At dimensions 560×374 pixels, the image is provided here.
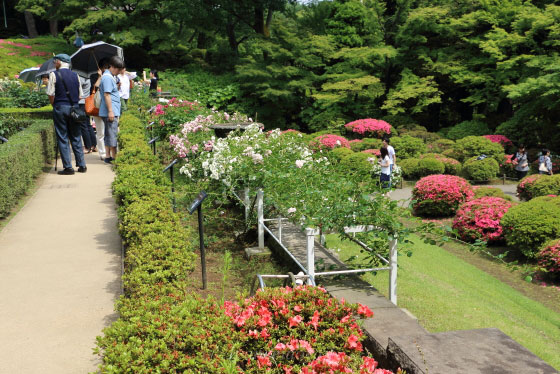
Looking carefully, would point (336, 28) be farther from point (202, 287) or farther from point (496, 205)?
point (202, 287)

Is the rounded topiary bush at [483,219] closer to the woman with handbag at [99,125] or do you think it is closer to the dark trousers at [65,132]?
the woman with handbag at [99,125]

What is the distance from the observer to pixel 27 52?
29250 millimetres

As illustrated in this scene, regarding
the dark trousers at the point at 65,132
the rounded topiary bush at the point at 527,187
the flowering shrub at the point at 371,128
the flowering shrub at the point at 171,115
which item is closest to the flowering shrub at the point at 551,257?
the rounded topiary bush at the point at 527,187

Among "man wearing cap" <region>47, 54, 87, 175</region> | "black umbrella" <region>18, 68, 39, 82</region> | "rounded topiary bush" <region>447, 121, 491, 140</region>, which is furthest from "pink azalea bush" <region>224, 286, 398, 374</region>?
"black umbrella" <region>18, 68, 39, 82</region>

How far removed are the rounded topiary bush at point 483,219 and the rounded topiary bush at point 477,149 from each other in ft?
27.1

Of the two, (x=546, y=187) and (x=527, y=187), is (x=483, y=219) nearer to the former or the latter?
(x=546, y=187)

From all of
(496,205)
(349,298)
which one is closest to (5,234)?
(349,298)

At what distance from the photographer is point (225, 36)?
105 ft

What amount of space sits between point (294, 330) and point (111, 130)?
7413 mm

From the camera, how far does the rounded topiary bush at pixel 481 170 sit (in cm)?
1703

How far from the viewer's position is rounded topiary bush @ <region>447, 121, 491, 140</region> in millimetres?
22172

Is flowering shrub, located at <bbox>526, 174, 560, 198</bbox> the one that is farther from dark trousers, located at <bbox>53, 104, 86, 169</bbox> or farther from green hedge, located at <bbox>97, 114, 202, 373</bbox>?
dark trousers, located at <bbox>53, 104, 86, 169</bbox>

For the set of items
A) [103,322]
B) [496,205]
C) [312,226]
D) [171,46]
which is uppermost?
[171,46]

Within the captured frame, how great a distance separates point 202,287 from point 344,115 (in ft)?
68.7
